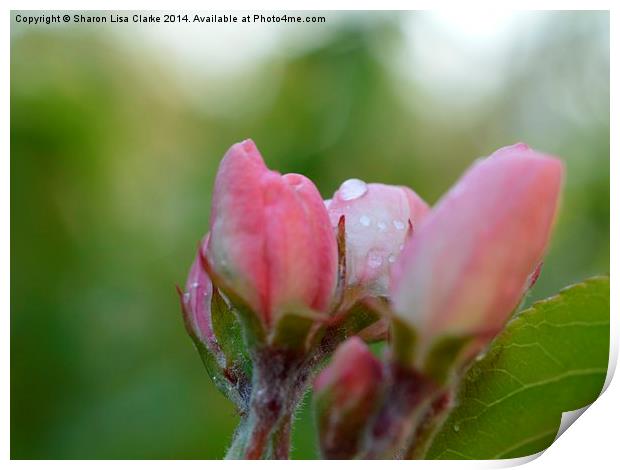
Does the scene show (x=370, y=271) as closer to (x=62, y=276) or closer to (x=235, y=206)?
(x=235, y=206)

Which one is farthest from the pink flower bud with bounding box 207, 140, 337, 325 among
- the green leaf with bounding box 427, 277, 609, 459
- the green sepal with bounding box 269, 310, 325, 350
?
the green leaf with bounding box 427, 277, 609, 459

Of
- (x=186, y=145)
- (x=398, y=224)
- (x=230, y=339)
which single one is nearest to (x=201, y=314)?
(x=230, y=339)

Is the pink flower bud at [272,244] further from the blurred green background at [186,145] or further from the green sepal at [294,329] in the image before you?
the blurred green background at [186,145]

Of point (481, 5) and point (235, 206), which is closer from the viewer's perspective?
point (235, 206)

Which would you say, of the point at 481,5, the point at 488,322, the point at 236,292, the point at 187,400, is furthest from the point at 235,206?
the point at 187,400

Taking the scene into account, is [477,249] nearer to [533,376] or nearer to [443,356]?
[443,356]

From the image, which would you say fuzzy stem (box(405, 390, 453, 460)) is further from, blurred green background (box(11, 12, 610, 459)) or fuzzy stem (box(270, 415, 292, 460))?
blurred green background (box(11, 12, 610, 459))
